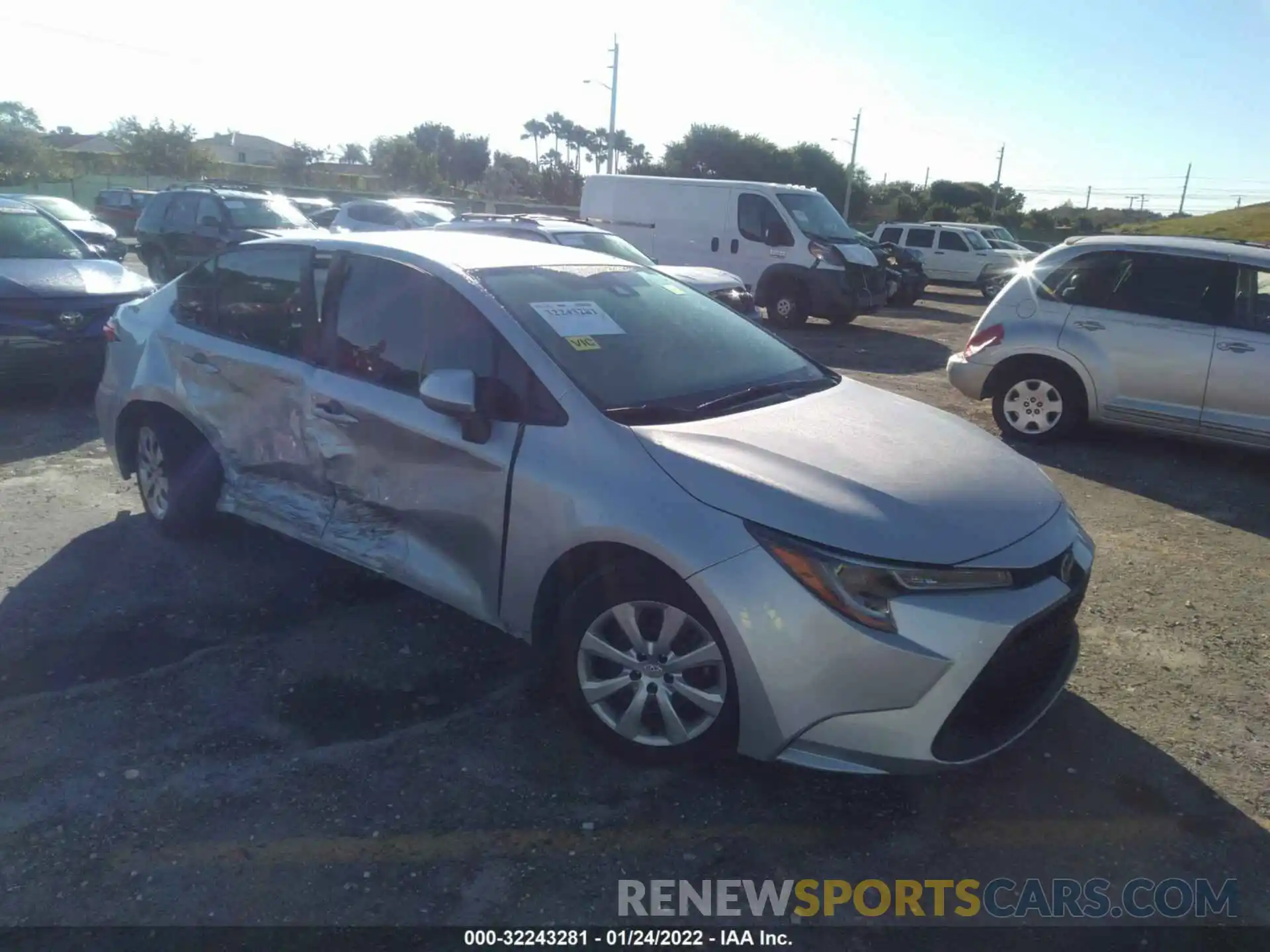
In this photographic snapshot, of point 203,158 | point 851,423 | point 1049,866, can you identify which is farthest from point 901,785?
point 203,158

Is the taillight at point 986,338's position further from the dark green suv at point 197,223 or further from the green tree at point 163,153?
the green tree at point 163,153

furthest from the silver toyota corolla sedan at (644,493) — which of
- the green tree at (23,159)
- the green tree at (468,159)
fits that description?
the green tree at (468,159)

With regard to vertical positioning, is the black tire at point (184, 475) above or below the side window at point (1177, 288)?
below

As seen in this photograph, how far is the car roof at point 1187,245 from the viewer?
7.24 m

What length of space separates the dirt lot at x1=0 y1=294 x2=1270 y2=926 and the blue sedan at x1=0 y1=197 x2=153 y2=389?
325 cm

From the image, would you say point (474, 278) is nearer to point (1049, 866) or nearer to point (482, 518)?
point (482, 518)

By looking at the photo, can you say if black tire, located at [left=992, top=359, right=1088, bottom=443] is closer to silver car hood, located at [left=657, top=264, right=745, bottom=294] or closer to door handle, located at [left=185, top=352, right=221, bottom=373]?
silver car hood, located at [left=657, top=264, right=745, bottom=294]

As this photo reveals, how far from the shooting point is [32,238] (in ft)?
28.7

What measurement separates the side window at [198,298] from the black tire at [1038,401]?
20.0 feet

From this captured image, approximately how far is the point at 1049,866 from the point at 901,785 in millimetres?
520

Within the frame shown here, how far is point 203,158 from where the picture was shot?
166ft

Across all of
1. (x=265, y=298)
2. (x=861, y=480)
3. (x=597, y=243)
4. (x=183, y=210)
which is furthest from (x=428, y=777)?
(x=183, y=210)

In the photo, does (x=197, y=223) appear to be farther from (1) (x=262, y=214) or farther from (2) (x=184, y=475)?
(2) (x=184, y=475)

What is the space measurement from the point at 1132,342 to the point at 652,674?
5.92m
